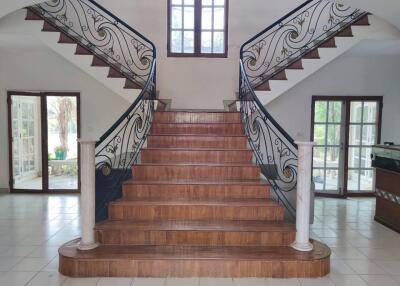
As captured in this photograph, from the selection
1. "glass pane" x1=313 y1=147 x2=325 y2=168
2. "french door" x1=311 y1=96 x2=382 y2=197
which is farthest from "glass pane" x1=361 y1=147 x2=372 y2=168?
"glass pane" x1=313 y1=147 x2=325 y2=168

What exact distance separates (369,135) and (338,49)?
2405 mm

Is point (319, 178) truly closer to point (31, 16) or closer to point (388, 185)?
point (388, 185)

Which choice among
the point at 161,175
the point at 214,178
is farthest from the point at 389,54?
→ the point at 161,175

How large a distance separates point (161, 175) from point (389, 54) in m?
5.29

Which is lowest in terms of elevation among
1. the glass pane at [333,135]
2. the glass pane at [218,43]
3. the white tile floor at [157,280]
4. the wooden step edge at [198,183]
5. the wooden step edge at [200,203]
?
the white tile floor at [157,280]

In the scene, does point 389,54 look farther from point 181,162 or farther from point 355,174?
point 181,162

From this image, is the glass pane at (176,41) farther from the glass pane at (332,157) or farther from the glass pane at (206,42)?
the glass pane at (332,157)

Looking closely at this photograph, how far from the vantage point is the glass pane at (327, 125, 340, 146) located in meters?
6.95

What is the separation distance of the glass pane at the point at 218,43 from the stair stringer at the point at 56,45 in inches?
84.7

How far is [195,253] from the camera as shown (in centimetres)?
328

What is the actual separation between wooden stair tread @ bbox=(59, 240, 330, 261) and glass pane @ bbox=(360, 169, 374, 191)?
13.7ft

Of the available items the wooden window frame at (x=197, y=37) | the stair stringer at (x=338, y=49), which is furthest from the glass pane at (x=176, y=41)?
the stair stringer at (x=338, y=49)

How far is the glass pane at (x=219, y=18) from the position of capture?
22.2 ft

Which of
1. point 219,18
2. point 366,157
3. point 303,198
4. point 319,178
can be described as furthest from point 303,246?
point 219,18
